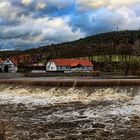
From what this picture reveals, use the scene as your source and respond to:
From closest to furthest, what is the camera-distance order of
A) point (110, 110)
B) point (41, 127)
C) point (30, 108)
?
point (41, 127) < point (110, 110) < point (30, 108)

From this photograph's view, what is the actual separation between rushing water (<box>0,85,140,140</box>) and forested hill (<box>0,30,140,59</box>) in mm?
72881

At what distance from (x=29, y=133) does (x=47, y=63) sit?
94516mm

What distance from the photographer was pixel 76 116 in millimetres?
25109

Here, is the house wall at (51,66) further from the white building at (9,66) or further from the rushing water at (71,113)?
the rushing water at (71,113)

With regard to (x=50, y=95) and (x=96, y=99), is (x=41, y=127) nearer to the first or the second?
(x=96, y=99)

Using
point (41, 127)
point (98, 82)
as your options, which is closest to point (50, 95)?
point (98, 82)

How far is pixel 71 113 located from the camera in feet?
86.1

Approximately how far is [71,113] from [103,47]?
10467 cm

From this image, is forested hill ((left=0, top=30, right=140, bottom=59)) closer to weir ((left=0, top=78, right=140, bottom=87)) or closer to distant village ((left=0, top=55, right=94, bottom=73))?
distant village ((left=0, top=55, right=94, bottom=73))

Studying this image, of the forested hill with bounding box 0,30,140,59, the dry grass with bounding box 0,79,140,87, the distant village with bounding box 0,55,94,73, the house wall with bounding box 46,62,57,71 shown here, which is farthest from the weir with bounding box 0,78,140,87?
the house wall with bounding box 46,62,57,71

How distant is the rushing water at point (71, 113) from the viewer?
65.1ft


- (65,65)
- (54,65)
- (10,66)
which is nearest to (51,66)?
(54,65)

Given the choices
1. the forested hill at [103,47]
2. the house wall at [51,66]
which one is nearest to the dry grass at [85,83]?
the forested hill at [103,47]

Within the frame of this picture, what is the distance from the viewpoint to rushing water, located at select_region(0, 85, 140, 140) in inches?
781
